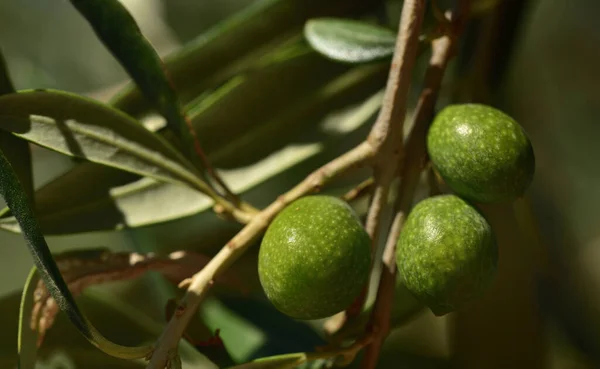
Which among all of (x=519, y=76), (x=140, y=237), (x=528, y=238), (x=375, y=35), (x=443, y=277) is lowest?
(x=528, y=238)

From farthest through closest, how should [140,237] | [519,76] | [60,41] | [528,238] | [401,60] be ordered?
[60,41] → [519,76] → [528,238] → [140,237] → [401,60]

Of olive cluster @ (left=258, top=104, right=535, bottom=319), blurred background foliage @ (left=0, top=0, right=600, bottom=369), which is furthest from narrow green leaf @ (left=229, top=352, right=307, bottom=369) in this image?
blurred background foliage @ (left=0, top=0, right=600, bottom=369)

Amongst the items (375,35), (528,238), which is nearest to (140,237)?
(375,35)

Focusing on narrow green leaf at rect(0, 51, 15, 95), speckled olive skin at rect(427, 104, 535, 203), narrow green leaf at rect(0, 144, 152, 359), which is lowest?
speckled olive skin at rect(427, 104, 535, 203)

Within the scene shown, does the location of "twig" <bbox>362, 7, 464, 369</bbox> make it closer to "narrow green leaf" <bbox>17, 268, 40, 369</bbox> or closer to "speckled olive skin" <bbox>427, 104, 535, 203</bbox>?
"speckled olive skin" <bbox>427, 104, 535, 203</bbox>

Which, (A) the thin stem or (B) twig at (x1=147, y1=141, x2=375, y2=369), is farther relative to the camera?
(A) the thin stem

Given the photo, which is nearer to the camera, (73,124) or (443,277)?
(443,277)

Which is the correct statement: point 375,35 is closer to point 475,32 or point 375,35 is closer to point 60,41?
point 475,32
